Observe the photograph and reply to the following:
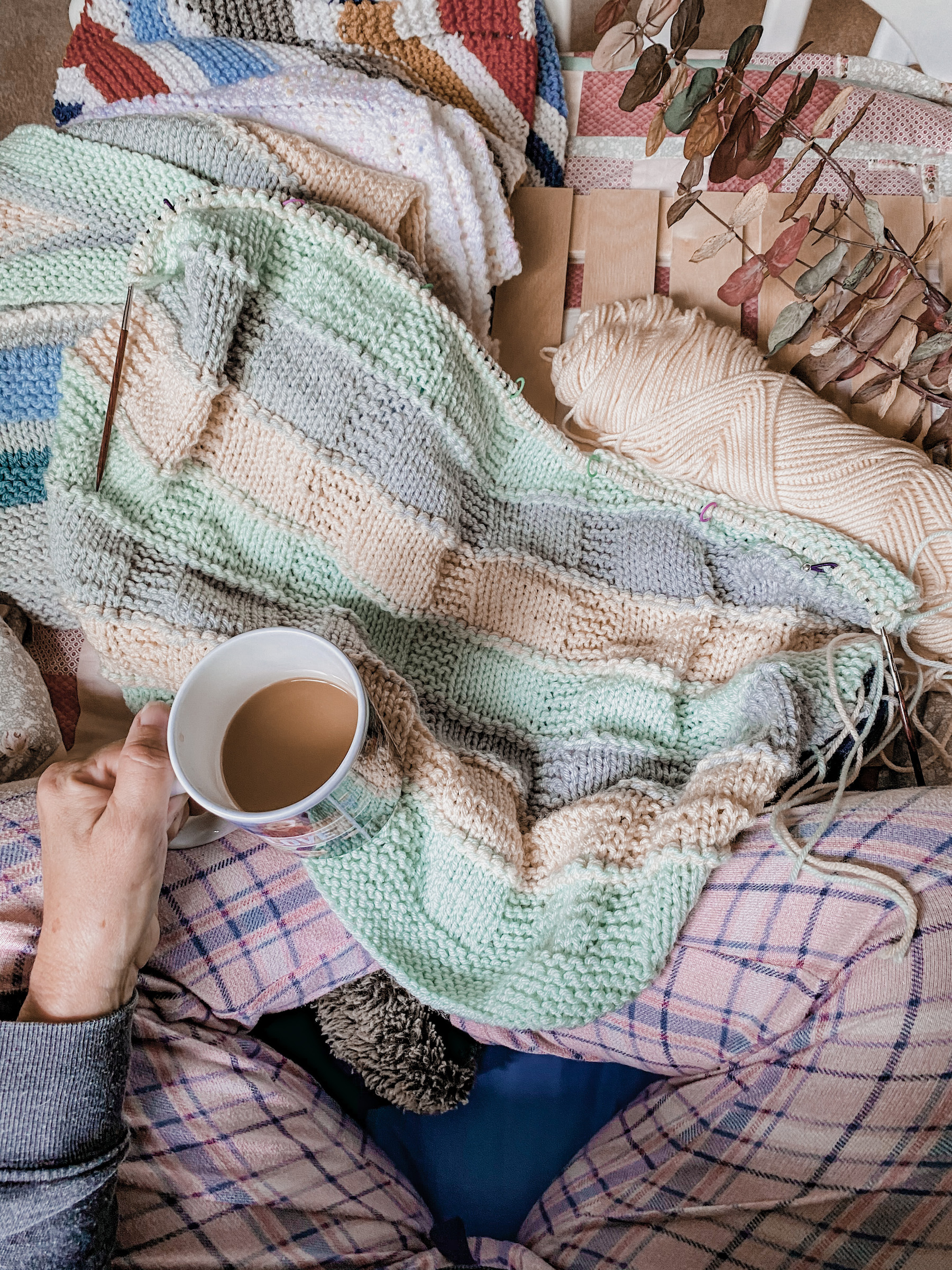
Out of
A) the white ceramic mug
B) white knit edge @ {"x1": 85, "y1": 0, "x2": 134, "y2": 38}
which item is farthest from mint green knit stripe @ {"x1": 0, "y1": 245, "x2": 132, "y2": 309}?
the white ceramic mug

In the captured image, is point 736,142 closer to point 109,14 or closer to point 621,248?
point 621,248

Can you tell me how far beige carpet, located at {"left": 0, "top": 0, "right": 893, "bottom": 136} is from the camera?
3.83 ft

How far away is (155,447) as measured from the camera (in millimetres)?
733

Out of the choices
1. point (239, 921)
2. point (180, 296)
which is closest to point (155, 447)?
point (180, 296)

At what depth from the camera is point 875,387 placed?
2.65ft

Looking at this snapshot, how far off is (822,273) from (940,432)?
240 millimetres

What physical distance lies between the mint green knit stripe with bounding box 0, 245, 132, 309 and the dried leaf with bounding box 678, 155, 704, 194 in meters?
0.48

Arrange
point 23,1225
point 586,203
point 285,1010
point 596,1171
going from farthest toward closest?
point 586,203
point 285,1010
point 596,1171
point 23,1225

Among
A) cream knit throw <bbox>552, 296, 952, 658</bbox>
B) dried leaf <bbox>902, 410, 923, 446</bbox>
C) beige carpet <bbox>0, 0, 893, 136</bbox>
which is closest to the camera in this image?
cream knit throw <bbox>552, 296, 952, 658</bbox>

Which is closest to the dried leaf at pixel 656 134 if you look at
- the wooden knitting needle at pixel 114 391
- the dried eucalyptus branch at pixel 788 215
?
the dried eucalyptus branch at pixel 788 215

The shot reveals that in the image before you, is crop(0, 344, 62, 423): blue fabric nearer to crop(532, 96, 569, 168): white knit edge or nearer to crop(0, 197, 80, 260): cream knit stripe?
crop(0, 197, 80, 260): cream knit stripe

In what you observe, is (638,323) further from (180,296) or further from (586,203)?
(180,296)

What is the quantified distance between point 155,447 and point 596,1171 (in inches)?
27.6

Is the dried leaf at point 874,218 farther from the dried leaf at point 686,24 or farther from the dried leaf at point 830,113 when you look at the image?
the dried leaf at point 686,24
